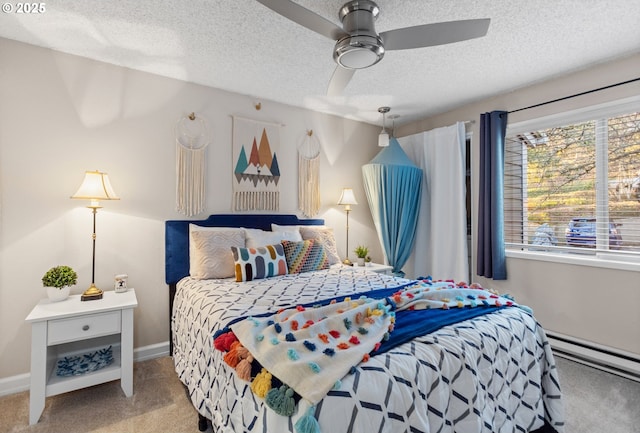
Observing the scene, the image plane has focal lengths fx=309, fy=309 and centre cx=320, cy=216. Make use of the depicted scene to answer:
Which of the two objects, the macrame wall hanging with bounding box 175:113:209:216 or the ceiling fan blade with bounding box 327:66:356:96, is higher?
the ceiling fan blade with bounding box 327:66:356:96

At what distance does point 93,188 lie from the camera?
2.21 meters

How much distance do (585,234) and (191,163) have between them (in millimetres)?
3653

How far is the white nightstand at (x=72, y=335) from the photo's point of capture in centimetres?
186

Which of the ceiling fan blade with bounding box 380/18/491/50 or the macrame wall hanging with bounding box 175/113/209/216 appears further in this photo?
the macrame wall hanging with bounding box 175/113/209/216

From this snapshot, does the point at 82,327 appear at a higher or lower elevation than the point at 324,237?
Answer: lower

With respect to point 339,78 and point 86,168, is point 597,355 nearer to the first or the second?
point 339,78

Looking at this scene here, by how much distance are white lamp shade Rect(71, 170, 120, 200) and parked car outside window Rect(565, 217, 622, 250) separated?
3.94 meters

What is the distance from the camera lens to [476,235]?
348 centimetres

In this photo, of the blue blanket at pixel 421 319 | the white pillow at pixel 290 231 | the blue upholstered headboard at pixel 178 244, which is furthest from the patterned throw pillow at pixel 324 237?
the blue blanket at pixel 421 319

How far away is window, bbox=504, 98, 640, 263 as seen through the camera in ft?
Answer: 8.31

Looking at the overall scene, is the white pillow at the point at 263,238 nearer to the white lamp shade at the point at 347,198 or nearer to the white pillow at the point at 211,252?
the white pillow at the point at 211,252

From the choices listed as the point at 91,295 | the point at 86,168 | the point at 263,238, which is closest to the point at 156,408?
the point at 91,295

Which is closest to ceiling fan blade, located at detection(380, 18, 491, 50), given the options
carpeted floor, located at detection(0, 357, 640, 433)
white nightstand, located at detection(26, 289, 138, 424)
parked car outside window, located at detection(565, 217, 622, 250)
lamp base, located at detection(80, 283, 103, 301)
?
parked car outside window, located at detection(565, 217, 622, 250)

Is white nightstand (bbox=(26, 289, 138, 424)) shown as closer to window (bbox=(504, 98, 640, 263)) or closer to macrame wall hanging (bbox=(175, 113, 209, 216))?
macrame wall hanging (bbox=(175, 113, 209, 216))
